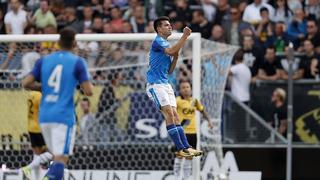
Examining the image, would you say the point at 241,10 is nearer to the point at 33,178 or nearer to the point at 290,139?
the point at 290,139

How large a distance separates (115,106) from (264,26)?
408 cm

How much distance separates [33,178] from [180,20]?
6507 millimetres

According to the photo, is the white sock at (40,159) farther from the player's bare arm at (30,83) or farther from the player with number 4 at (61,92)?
the player with number 4 at (61,92)

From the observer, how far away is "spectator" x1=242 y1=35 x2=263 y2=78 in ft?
67.4

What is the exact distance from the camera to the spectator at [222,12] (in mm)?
21984

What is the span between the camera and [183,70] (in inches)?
757

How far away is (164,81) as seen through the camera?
15.8 metres

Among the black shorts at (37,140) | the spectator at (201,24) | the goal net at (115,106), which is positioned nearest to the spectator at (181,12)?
the spectator at (201,24)

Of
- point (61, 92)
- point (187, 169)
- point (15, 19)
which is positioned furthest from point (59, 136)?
point (15, 19)

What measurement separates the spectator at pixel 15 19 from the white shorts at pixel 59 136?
919 centimetres

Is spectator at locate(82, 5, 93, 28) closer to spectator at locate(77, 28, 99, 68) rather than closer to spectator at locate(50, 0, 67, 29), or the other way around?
spectator at locate(50, 0, 67, 29)

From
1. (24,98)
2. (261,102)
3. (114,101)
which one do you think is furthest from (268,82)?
(24,98)

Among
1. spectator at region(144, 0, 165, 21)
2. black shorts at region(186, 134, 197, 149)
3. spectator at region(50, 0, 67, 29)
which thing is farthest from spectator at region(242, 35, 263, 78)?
spectator at region(50, 0, 67, 29)

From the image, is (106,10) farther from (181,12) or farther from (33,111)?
(33,111)
